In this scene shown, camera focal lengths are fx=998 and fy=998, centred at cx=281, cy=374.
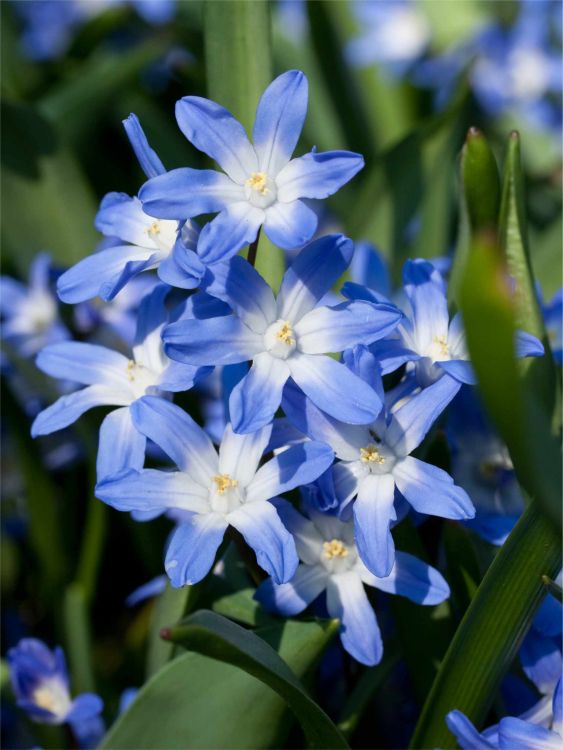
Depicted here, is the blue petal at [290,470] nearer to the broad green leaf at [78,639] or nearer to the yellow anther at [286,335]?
the yellow anther at [286,335]

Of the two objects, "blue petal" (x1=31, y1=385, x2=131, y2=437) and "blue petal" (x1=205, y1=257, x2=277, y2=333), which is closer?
"blue petal" (x1=205, y1=257, x2=277, y2=333)

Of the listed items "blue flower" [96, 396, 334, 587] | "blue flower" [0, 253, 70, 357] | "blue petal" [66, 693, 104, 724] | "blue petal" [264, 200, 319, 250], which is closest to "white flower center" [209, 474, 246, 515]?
"blue flower" [96, 396, 334, 587]

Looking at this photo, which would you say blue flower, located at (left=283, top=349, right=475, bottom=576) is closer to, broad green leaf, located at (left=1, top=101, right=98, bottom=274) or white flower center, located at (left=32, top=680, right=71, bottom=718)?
white flower center, located at (left=32, top=680, right=71, bottom=718)

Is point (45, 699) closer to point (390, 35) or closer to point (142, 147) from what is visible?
point (142, 147)

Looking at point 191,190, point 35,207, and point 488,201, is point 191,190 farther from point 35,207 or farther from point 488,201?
point 35,207

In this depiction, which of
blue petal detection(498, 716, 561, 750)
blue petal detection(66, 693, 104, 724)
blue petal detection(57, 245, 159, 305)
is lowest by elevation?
blue petal detection(66, 693, 104, 724)

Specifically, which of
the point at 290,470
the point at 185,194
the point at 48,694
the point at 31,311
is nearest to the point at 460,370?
the point at 290,470

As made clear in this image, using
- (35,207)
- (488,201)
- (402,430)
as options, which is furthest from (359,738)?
(35,207)

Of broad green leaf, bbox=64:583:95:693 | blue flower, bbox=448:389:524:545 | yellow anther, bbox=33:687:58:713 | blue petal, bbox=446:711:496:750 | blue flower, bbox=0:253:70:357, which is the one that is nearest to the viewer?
blue petal, bbox=446:711:496:750
